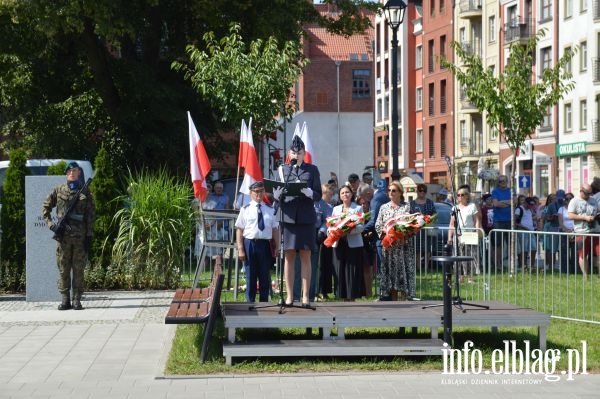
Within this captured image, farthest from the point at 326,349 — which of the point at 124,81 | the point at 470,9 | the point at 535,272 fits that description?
the point at 470,9

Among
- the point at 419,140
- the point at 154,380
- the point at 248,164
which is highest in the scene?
the point at 419,140

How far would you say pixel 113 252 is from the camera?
19469mm

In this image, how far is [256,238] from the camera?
568 inches

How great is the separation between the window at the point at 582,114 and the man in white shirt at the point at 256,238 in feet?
141

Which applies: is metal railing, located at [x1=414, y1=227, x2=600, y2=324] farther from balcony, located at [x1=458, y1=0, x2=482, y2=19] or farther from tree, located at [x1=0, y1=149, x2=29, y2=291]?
balcony, located at [x1=458, y1=0, x2=482, y2=19]

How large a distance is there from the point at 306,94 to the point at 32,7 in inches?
2312

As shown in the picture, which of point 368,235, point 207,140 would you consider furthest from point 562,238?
point 207,140

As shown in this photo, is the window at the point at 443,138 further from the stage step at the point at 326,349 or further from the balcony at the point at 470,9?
the stage step at the point at 326,349

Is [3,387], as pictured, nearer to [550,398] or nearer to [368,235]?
[550,398]

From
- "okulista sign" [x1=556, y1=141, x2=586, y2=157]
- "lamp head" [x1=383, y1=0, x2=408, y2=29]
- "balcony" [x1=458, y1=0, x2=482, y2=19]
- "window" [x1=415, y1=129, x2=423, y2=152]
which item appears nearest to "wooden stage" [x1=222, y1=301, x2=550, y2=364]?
"lamp head" [x1=383, y1=0, x2=408, y2=29]

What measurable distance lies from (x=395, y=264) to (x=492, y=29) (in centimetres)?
5309

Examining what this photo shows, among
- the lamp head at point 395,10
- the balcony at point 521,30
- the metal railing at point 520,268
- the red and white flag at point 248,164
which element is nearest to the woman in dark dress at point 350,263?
the metal railing at point 520,268

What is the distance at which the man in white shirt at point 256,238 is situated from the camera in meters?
14.4
